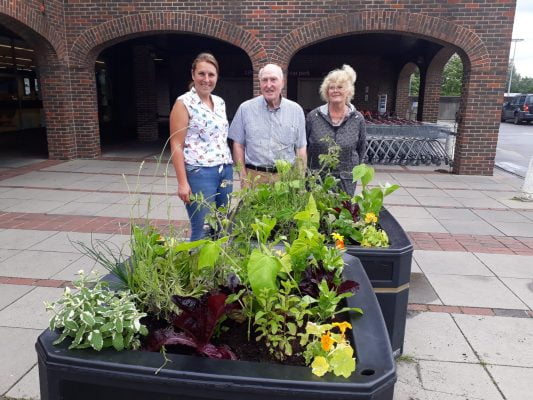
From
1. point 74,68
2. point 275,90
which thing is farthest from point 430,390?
point 74,68

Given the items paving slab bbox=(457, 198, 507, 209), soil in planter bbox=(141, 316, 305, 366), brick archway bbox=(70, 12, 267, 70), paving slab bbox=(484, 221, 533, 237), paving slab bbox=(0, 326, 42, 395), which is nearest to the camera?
soil in planter bbox=(141, 316, 305, 366)

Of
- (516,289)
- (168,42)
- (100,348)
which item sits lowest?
(516,289)

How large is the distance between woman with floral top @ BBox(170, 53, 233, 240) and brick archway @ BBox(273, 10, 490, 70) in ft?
22.2

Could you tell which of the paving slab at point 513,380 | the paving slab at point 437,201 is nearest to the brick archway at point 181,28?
the paving slab at point 437,201

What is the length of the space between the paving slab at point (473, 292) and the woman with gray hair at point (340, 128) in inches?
47.0

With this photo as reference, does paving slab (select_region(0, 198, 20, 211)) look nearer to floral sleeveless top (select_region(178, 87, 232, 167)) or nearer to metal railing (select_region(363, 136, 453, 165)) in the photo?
floral sleeveless top (select_region(178, 87, 232, 167))

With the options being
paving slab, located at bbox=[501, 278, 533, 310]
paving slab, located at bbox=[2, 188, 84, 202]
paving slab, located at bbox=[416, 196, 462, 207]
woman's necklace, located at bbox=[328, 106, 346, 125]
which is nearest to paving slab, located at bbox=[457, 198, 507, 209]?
paving slab, located at bbox=[416, 196, 462, 207]

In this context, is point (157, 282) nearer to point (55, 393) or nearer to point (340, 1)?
point (55, 393)

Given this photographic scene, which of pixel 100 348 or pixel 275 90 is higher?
pixel 275 90

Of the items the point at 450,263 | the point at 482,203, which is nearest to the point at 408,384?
the point at 450,263

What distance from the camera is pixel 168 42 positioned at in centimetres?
1484

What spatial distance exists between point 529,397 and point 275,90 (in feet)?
8.09

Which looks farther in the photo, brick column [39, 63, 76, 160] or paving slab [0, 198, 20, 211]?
brick column [39, 63, 76, 160]

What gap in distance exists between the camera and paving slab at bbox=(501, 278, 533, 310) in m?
3.84
